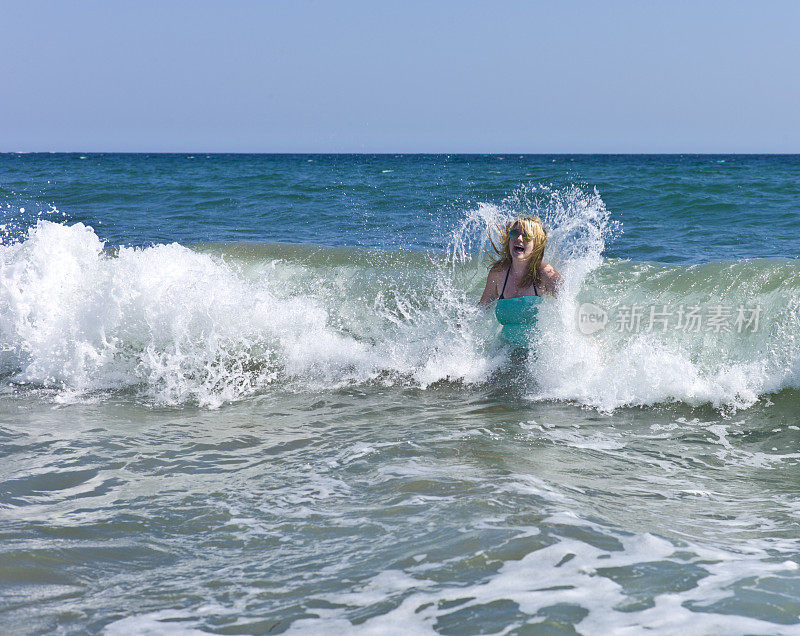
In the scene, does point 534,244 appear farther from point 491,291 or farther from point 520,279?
point 491,291

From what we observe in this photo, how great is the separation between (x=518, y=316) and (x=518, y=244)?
0.57 m

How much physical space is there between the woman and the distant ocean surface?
0.49ft

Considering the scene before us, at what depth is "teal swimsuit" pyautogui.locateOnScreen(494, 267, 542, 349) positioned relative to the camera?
5.80 m

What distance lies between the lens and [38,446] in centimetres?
439

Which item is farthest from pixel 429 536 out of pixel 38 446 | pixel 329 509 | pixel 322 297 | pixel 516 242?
pixel 322 297

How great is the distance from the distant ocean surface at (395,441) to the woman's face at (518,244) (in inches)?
20.2

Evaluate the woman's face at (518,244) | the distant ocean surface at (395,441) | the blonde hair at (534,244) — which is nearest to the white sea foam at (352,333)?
the distant ocean surface at (395,441)

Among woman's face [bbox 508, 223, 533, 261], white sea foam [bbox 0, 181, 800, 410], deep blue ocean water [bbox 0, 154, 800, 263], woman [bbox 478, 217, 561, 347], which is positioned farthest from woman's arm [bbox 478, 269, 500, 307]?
deep blue ocean water [bbox 0, 154, 800, 263]

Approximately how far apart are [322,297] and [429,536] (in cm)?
538

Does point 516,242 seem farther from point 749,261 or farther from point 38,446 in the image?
point 38,446

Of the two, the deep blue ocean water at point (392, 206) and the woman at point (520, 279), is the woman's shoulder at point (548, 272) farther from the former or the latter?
the deep blue ocean water at point (392, 206)

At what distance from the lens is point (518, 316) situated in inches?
230

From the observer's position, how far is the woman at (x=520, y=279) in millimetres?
5660

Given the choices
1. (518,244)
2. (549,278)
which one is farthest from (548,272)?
(518,244)
